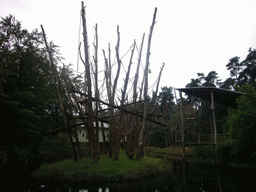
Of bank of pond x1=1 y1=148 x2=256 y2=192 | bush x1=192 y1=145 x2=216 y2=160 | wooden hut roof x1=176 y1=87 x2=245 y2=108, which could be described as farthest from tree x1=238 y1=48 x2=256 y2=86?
bank of pond x1=1 y1=148 x2=256 y2=192

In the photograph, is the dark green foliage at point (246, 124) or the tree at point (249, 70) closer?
the dark green foliage at point (246, 124)

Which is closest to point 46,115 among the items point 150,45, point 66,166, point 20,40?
point 20,40

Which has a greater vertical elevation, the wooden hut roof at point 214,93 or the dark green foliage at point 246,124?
the wooden hut roof at point 214,93

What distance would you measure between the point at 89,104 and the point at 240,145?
30.5 ft

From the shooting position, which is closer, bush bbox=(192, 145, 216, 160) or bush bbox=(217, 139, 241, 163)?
bush bbox=(217, 139, 241, 163)

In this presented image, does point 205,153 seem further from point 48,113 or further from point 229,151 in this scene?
point 48,113

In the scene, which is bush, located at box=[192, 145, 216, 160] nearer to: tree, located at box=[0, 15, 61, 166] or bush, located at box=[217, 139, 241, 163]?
bush, located at box=[217, 139, 241, 163]

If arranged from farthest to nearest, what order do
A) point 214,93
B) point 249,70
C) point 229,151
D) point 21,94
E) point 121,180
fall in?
1. point 249,70
2. point 214,93
3. point 229,151
4. point 21,94
5. point 121,180

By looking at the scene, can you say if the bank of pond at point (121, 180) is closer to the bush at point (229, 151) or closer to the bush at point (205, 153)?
the bush at point (229, 151)

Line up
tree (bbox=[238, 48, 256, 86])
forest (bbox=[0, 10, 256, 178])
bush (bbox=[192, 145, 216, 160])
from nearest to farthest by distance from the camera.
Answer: forest (bbox=[0, 10, 256, 178]) → bush (bbox=[192, 145, 216, 160]) → tree (bbox=[238, 48, 256, 86])

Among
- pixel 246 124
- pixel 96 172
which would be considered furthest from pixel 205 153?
pixel 96 172

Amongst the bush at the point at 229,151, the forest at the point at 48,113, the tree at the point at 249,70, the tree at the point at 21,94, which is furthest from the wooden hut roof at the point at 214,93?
the tree at the point at 249,70

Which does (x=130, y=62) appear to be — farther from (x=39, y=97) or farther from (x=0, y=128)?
(x=0, y=128)

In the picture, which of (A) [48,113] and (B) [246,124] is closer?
(B) [246,124]
